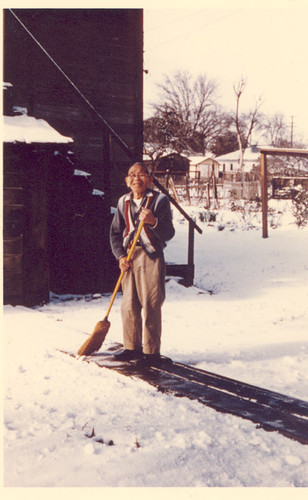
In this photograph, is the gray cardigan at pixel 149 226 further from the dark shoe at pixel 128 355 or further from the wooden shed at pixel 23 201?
the wooden shed at pixel 23 201

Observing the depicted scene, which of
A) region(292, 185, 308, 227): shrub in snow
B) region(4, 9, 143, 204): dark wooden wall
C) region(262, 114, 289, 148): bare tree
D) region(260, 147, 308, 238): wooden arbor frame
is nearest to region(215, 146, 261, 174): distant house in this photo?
region(262, 114, 289, 148): bare tree

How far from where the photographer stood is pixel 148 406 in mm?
4246

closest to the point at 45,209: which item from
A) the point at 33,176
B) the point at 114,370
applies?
the point at 33,176

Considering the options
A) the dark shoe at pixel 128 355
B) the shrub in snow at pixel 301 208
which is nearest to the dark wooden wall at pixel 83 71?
the dark shoe at pixel 128 355

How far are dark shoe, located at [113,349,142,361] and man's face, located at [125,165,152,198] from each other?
1464 millimetres

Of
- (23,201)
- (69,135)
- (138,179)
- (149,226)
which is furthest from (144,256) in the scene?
(69,135)

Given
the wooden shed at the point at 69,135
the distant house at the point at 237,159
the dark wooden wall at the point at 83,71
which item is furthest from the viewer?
the distant house at the point at 237,159

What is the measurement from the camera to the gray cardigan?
5.14 m

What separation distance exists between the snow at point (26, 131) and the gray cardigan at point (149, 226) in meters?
2.83

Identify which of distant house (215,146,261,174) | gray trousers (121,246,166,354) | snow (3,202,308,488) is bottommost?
snow (3,202,308,488)

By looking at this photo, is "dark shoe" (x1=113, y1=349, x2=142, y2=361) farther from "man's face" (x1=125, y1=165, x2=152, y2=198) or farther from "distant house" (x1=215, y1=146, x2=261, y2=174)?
"distant house" (x1=215, y1=146, x2=261, y2=174)

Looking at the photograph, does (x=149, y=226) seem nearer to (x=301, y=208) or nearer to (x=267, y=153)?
(x=267, y=153)

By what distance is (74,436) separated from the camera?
12.1 feet

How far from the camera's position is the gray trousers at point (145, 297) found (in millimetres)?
5176
